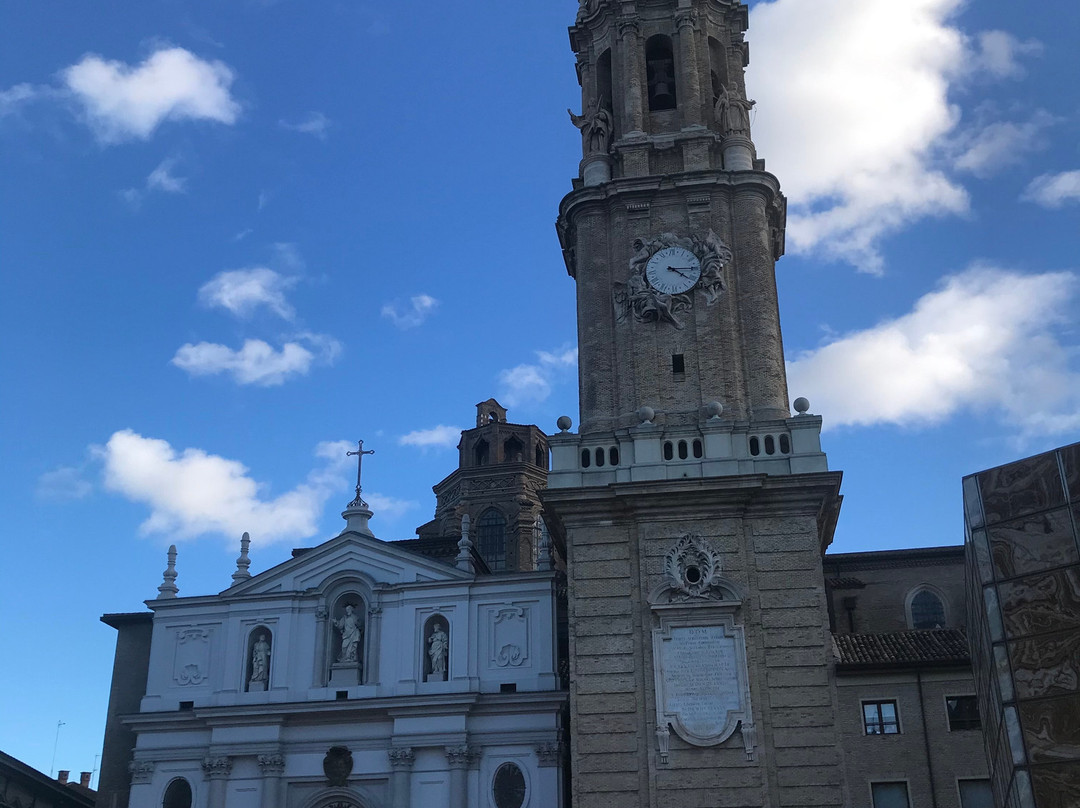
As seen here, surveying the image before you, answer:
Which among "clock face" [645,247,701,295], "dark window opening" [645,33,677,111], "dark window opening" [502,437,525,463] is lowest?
"clock face" [645,247,701,295]

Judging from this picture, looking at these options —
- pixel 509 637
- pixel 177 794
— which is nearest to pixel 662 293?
pixel 509 637

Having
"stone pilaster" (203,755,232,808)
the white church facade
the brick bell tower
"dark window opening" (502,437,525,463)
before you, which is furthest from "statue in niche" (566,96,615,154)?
"dark window opening" (502,437,525,463)

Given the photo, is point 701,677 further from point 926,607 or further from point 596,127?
point 596,127

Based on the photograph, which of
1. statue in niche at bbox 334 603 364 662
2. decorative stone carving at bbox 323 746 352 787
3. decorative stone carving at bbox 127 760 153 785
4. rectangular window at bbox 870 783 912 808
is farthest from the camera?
statue in niche at bbox 334 603 364 662

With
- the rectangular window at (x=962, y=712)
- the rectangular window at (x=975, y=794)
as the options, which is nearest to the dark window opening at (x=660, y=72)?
the rectangular window at (x=962, y=712)

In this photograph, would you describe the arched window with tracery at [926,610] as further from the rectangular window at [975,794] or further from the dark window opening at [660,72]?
the dark window opening at [660,72]

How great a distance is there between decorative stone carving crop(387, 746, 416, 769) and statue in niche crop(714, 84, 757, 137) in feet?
74.4

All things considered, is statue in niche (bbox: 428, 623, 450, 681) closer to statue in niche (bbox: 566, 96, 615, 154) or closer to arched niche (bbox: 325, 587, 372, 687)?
arched niche (bbox: 325, 587, 372, 687)

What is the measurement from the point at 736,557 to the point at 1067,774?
12.7m

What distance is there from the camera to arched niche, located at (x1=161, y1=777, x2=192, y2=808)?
39344 mm

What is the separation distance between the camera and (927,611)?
155ft

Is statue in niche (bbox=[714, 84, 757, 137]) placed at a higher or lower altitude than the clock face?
higher

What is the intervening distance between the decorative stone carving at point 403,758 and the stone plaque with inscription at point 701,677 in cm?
869

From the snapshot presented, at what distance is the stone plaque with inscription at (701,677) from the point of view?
3322 cm
